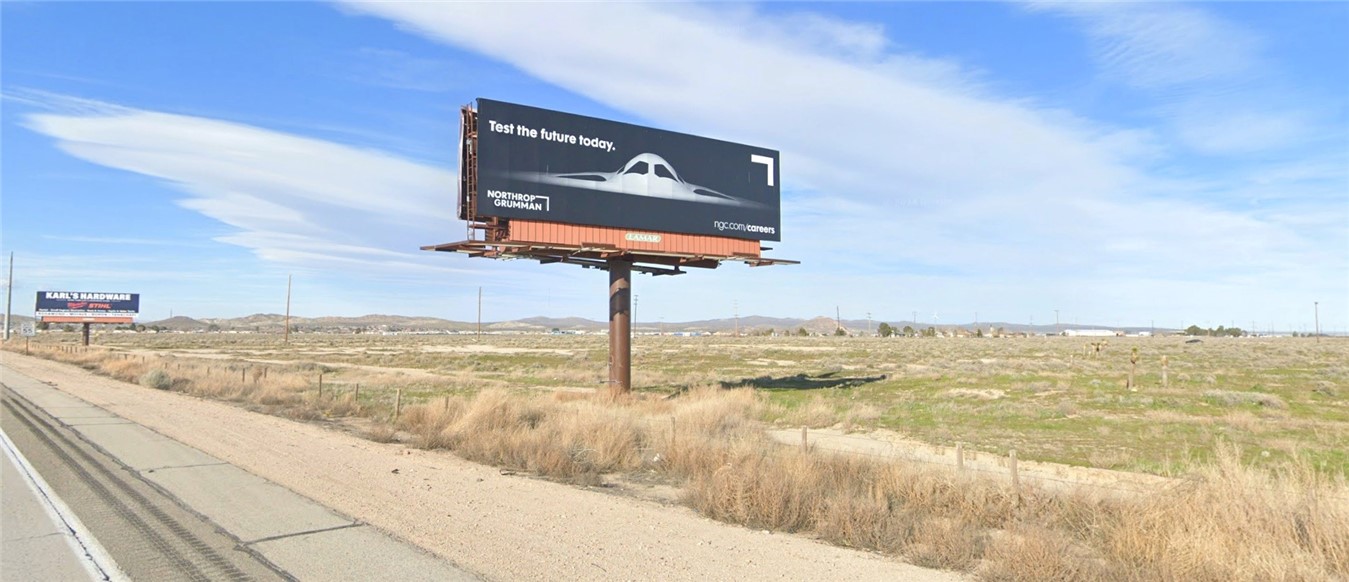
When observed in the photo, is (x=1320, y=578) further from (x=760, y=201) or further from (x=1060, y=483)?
(x=760, y=201)

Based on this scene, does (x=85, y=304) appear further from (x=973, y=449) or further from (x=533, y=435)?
(x=973, y=449)

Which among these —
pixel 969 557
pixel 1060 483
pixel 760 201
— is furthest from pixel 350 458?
pixel 760 201

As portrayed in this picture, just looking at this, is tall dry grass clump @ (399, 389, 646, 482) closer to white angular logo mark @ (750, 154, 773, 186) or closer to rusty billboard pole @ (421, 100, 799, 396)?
rusty billboard pole @ (421, 100, 799, 396)

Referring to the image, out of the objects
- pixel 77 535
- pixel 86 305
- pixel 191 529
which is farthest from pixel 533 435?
pixel 86 305

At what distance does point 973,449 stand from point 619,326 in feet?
41.9

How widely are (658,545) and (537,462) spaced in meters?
4.92

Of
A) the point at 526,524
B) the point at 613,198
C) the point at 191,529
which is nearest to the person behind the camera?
the point at 191,529

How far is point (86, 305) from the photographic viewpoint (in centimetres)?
9950

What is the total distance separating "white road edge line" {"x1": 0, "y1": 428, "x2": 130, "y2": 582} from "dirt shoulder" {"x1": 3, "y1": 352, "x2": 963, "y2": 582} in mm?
1995

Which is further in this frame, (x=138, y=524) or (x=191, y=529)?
(x=138, y=524)

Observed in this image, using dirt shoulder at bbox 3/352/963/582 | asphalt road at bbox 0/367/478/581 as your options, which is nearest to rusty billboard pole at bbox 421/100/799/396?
dirt shoulder at bbox 3/352/963/582

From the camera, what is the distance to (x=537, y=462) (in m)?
12.3

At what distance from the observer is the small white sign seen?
25.3m

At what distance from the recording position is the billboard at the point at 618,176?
22.7 m
